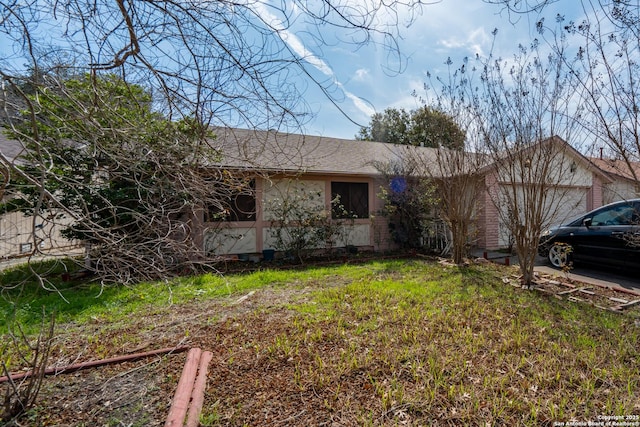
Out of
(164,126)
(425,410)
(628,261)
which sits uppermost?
(164,126)

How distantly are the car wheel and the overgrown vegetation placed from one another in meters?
2.45

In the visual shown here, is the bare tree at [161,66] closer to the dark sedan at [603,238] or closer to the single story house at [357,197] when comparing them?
the single story house at [357,197]

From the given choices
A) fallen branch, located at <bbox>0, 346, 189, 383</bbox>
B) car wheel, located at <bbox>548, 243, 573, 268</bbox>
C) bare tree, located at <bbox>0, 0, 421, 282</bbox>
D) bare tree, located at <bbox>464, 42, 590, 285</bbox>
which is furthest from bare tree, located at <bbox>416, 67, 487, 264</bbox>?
fallen branch, located at <bbox>0, 346, 189, 383</bbox>

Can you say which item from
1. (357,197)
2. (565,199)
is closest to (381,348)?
(357,197)

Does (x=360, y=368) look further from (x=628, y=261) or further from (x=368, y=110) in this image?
(x=628, y=261)

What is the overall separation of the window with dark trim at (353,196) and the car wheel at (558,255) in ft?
17.9

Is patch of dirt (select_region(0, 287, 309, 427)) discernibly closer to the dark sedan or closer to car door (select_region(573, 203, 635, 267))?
the dark sedan

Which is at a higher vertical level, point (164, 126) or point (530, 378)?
point (164, 126)

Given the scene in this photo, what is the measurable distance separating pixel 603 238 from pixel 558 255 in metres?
1.05

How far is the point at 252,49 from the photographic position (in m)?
2.43

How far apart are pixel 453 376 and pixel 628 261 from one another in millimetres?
5867

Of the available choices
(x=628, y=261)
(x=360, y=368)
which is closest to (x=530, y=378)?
(x=360, y=368)

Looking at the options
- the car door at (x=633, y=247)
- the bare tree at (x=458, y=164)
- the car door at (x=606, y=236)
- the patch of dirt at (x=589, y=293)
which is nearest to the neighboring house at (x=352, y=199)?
the bare tree at (x=458, y=164)

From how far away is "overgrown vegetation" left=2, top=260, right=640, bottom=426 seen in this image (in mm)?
2340
